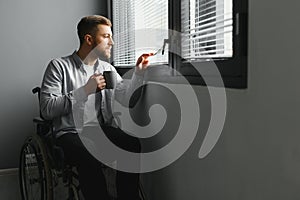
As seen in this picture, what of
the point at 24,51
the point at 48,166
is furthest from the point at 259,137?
the point at 24,51

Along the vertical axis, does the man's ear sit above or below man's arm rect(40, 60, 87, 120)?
above

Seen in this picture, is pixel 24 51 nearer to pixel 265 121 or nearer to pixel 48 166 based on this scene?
pixel 48 166

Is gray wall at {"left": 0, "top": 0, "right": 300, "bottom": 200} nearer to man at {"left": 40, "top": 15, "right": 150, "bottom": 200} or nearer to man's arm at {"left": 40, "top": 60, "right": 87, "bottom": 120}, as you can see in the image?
man at {"left": 40, "top": 15, "right": 150, "bottom": 200}

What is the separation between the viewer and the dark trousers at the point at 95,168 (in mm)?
1825

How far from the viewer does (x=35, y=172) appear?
2.36 metres

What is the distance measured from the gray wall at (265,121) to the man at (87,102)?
1.90 ft

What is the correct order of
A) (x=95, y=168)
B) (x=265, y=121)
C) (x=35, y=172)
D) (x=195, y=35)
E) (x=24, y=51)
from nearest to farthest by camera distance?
(x=265, y=121) → (x=195, y=35) → (x=95, y=168) → (x=35, y=172) → (x=24, y=51)

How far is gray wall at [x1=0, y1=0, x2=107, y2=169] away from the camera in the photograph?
274cm

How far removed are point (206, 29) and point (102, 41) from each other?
709mm

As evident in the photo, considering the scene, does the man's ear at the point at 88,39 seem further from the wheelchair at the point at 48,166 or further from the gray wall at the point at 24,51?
the gray wall at the point at 24,51

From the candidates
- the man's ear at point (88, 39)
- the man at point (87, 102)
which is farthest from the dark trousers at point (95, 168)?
the man's ear at point (88, 39)

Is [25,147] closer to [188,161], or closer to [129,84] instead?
[129,84]

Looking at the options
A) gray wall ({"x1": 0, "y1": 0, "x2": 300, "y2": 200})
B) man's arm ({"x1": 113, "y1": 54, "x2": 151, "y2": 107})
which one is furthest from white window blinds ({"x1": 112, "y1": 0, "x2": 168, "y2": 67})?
gray wall ({"x1": 0, "y1": 0, "x2": 300, "y2": 200})

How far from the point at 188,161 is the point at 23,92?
1.54m
